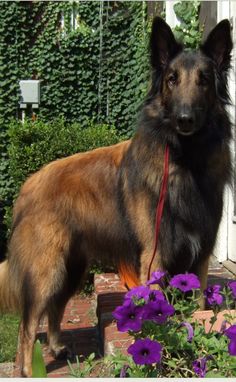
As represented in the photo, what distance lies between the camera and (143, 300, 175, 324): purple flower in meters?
1.97

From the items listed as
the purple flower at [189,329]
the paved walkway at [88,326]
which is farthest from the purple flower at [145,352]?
the paved walkway at [88,326]

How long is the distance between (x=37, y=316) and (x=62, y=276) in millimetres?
346

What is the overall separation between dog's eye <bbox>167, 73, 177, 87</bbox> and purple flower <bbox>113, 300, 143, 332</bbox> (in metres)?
2.03

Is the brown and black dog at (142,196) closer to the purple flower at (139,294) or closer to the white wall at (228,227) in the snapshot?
the purple flower at (139,294)

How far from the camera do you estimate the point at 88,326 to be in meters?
5.82

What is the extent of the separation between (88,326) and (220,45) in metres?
3.25

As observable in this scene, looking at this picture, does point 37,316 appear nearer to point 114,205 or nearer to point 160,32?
point 114,205

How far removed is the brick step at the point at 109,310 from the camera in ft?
11.8

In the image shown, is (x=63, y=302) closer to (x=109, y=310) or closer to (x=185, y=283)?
(x=109, y=310)

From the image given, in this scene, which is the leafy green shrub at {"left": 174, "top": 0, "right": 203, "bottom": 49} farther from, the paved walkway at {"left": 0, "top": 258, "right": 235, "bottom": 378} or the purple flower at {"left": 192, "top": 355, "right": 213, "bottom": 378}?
the purple flower at {"left": 192, "top": 355, "right": 213, "bottom": 378}

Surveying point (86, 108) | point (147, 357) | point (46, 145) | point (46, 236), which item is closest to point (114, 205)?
point (46, 236)

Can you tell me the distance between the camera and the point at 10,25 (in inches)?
398

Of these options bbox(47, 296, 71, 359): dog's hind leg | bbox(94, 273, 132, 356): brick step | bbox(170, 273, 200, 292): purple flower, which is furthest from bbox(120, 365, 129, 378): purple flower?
bbox(47, 296, 71, 359): dog's hind leg

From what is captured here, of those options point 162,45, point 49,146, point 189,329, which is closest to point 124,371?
point 189,329
